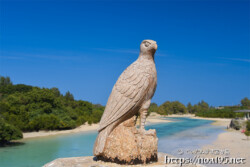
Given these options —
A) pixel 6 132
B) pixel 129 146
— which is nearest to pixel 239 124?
pixel 6 132

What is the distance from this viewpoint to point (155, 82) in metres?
5.87

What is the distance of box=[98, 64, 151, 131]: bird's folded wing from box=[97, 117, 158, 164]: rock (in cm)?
32

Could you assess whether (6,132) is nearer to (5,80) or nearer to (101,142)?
(101,142)

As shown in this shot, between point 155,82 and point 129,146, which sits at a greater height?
point 155,82

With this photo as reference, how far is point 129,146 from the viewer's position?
5.41 metres

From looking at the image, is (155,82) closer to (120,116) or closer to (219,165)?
(120,116)

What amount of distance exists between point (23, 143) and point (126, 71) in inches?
488

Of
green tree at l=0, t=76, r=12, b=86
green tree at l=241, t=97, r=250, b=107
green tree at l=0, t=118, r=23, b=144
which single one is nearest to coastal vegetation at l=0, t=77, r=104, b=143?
green tree at l=0, t=118, r=23, b=144

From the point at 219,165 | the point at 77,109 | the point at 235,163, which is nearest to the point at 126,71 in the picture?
the point at 219,165

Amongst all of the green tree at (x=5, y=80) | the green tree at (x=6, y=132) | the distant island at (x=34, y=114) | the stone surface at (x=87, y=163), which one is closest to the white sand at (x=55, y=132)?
the distant island at (x=34, y=114)

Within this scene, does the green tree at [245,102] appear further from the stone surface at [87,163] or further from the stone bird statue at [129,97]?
the stone bird statue at [129,97]

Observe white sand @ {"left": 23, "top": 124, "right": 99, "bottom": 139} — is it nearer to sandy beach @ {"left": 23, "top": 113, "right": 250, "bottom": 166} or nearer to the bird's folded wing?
sandy beach @ {"left": 23, "top": 113, "right": 250, "bottom": 166}

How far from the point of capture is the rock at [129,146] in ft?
17.7

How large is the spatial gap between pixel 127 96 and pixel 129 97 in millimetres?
52
